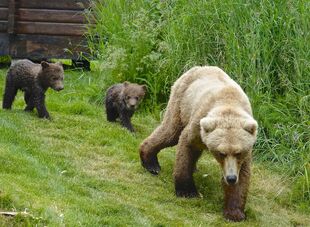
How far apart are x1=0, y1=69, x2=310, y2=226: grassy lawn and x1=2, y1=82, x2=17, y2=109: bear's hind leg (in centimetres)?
18

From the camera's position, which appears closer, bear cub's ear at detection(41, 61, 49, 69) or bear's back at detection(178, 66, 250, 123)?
bear's back at detection(178, 66, 250, 123)

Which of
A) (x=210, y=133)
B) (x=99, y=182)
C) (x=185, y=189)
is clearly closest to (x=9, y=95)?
(x=99, y=182)

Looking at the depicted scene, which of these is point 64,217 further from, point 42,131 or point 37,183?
point 42,131

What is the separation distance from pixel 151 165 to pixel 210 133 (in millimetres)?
1897

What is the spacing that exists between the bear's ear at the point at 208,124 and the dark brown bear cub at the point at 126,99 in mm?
3259

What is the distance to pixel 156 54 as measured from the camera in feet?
36.6

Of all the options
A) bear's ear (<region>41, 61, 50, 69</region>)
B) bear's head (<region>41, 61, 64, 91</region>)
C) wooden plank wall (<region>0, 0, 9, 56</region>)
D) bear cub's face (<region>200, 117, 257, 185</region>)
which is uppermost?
bear cub's face (<region>200, 117, 257, 185</region>)

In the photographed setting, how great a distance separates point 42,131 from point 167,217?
9.87 feet

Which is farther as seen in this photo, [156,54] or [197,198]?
[156,54]

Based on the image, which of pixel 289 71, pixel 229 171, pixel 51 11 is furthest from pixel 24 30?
pixel 229 171

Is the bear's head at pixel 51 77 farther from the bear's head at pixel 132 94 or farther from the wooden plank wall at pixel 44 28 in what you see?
the wooden plank wall at pixel 44 28

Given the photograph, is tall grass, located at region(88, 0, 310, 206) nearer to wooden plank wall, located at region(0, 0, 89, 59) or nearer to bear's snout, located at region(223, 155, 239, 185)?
bear's snout, located at region(223, 155, 239, 185)

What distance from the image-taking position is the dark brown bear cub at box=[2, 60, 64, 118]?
10.0 m

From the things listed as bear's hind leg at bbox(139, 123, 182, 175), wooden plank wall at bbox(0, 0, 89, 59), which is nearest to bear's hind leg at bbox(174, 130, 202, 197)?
bear's hind leg at bbox(139, 123, 182, 175)
